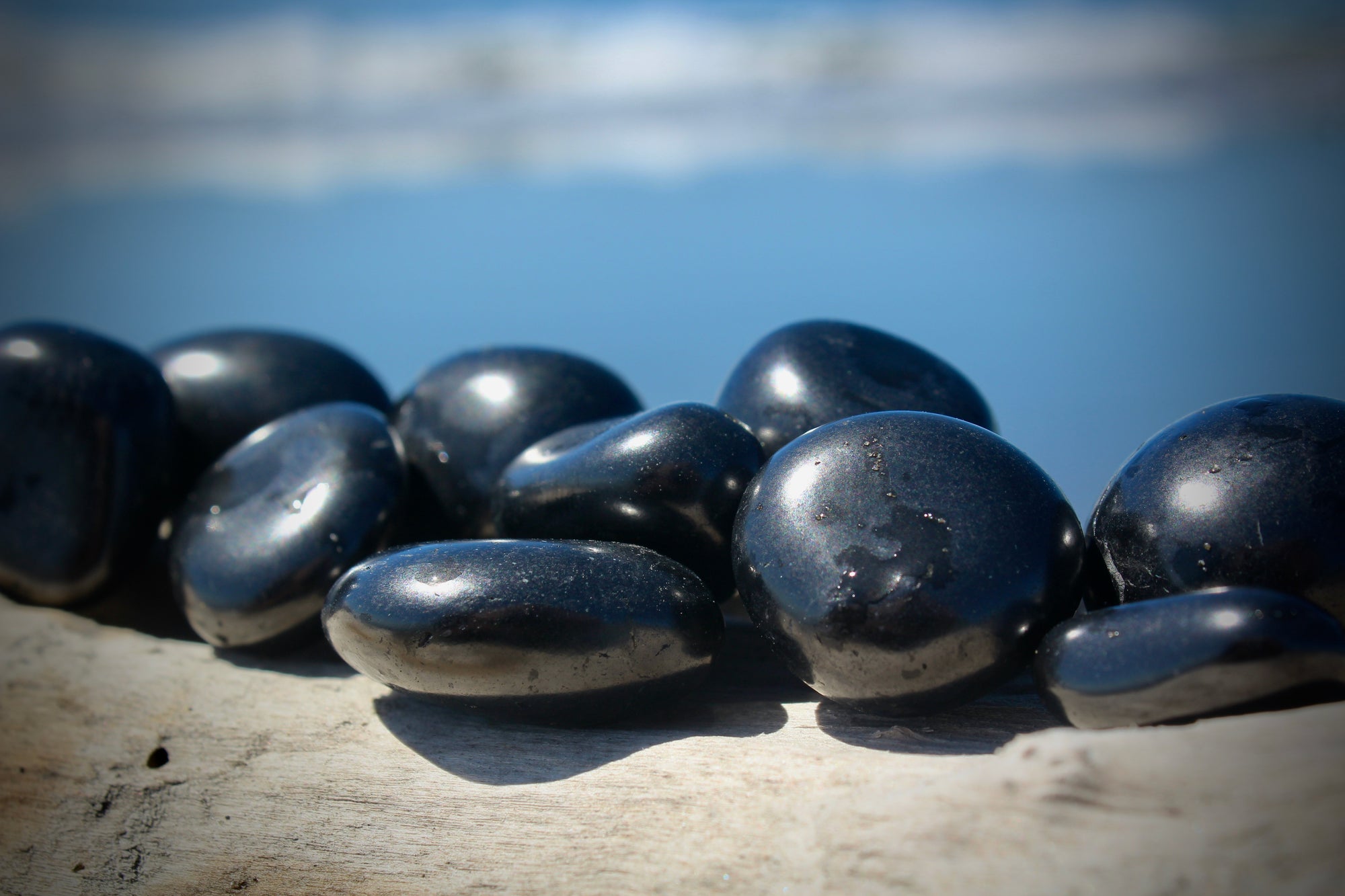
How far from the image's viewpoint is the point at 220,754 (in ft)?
8.19

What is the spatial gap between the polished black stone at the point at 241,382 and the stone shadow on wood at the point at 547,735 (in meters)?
1.39

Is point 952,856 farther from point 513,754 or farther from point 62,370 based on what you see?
point 62,370

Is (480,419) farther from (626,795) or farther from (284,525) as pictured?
(626,795)

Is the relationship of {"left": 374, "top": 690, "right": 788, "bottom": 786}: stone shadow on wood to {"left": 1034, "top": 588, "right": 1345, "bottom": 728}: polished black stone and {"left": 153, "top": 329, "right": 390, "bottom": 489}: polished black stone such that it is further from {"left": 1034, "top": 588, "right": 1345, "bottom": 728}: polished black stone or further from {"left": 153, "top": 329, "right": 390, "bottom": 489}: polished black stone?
{"left": 153, "top": 329, "right": 390, "bottom": 489}: polished black stone

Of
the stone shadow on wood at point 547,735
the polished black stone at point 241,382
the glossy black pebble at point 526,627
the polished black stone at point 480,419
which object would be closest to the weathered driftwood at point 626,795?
the stone shadow on wood at point 547,735

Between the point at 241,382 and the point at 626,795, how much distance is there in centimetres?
219

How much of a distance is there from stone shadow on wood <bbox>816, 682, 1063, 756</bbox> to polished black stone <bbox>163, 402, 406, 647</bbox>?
129 centimetres

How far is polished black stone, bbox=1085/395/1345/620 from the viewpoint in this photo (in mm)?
2076

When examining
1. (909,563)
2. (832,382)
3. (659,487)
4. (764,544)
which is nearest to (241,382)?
(659,487)

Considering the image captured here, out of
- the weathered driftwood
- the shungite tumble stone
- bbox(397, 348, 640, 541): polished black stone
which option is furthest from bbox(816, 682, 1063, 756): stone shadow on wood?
bbox(397, 348, 640, 541): polished black stone

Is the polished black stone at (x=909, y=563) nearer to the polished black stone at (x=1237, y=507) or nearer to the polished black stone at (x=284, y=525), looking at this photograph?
the polished black stone at (x=1237, y=507)

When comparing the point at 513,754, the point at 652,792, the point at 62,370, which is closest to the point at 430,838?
the point at 513,754

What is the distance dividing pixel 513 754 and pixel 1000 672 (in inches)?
39.8

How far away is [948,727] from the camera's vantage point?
2.21 metres
